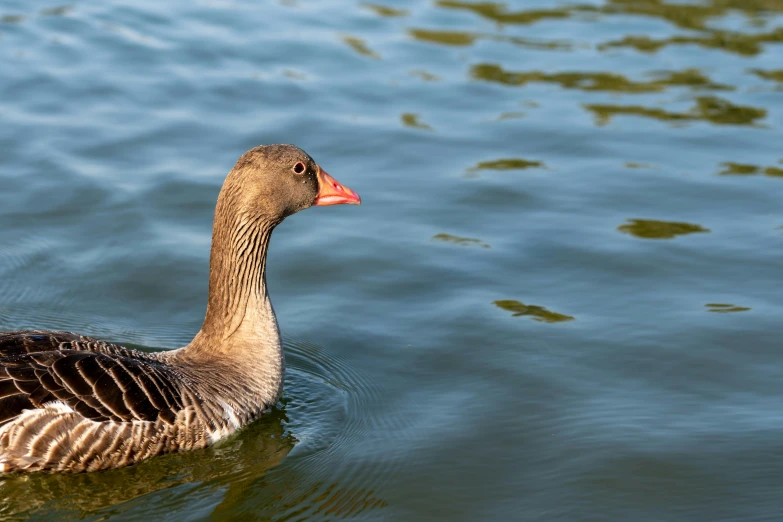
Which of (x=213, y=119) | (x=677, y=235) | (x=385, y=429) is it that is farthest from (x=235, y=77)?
(x=385, y=429)

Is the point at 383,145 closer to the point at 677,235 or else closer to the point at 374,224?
the point at 374,224

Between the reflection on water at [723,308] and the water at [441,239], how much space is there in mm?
30

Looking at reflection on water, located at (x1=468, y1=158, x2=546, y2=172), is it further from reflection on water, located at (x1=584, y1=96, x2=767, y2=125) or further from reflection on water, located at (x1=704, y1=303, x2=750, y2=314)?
reflection on water, located at (x1=704, y1=303, x2=750, y2=314)

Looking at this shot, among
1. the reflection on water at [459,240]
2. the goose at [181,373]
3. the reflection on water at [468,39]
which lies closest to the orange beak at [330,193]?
the goose at [181,373]

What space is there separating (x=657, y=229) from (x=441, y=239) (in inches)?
97.1

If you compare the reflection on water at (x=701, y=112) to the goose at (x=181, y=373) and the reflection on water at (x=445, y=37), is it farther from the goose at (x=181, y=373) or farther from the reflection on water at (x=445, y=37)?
the goose at (x=181, y=373)

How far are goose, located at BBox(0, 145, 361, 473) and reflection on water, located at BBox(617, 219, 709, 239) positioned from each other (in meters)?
4.36

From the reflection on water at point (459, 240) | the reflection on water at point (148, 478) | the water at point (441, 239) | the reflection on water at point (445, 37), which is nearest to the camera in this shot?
the reflection on water at point (148, 478)

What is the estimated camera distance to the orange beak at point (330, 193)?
→ 880 centimetres

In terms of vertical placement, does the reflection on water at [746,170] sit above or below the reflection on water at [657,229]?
above

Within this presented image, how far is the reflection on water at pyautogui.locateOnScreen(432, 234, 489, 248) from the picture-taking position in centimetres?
1179

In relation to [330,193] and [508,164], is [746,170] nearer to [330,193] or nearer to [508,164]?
[508,164]

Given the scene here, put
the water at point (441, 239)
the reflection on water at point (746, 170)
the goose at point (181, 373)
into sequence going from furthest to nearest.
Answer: the reflection on water at point (746, 170)
the water at point (441, 239)
the goose at point (181, 373)

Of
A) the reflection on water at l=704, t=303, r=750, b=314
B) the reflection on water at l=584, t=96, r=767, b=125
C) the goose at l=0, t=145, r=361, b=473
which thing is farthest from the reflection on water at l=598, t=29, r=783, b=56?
the goose at l=0, t=145, r=361, b=473
